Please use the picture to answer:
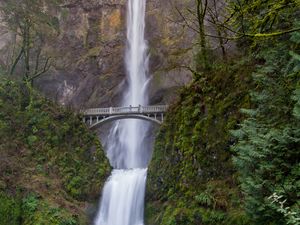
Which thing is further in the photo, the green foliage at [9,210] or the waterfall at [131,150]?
the waterfall at [131,150]

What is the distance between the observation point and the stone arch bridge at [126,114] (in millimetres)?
32484

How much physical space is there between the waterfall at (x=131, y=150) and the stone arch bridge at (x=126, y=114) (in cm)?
371

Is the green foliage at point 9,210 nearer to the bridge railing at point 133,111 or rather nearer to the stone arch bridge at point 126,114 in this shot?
the stone arch bridge at point 126,114

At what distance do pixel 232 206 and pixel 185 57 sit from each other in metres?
25.0

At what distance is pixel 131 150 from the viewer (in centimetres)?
Result: 3550

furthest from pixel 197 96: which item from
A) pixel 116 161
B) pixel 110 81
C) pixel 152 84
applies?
pixel 110 81

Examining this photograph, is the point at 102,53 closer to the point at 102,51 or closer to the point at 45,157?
the point at 102,51

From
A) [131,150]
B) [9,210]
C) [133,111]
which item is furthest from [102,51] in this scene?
[9,210]

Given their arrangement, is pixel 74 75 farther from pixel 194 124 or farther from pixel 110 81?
pixel 194 124

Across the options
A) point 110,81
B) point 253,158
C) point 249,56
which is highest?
point 110,81

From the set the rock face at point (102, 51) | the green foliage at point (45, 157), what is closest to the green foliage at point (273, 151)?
the green foliage at point (45, 157)

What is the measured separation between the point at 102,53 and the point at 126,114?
13332mm

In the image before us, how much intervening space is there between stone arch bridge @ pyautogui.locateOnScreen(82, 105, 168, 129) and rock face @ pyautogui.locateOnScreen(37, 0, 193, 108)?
4.59m

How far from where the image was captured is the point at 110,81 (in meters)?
41.5
